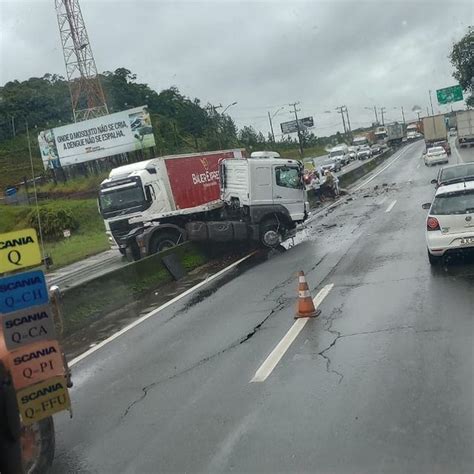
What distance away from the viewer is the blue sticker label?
3754 millimetres

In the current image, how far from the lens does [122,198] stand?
20.6 meters

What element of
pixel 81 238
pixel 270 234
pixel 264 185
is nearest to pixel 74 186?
pixel 81 238

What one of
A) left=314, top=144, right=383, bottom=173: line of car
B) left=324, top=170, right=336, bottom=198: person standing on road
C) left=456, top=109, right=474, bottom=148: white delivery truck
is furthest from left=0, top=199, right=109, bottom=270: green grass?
left=456, top=109, right=474, bottom=148: white delivery truck

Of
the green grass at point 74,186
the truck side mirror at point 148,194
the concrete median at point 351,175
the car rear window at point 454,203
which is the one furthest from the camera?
the green grass at point 74,186

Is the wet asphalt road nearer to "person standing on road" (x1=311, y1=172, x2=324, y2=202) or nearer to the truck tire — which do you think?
the truck tire

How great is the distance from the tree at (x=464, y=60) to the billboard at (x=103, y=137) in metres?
33.5

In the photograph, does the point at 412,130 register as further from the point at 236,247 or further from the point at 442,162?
the point at 236,247

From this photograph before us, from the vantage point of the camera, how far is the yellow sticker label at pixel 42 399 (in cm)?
365

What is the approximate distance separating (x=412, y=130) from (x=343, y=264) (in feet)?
351

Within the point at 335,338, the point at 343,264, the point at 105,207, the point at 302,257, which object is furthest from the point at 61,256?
the point at 335,338

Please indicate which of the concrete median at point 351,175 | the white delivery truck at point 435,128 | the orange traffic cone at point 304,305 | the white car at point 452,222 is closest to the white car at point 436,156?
the concrete median at point 351,175

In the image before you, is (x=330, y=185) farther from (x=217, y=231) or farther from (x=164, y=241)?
(x=164, y=241)

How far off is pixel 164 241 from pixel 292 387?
42.7 feet

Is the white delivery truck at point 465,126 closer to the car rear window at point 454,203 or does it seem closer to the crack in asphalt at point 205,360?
the car rear window at point 454,203
